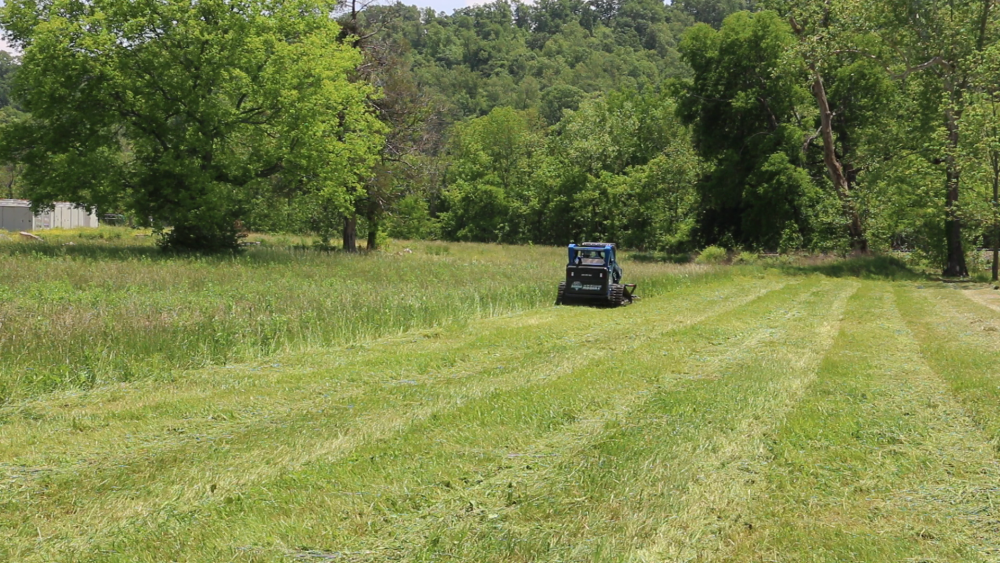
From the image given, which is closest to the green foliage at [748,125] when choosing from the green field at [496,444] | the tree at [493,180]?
the green field at [496,444]

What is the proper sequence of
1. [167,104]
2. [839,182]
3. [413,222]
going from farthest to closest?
1. [413,222]
2. [839,182]
3. [167,104]

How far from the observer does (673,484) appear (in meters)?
5.37

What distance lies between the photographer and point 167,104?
2556cm

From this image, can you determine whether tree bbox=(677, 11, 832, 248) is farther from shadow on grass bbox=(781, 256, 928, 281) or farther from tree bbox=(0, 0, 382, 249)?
tree bbox=(0, 0, 382, 249)

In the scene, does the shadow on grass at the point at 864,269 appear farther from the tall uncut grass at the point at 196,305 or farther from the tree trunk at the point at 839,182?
the tall uncut grass at the point at 196,305

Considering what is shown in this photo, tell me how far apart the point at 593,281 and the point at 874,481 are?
40.9ft

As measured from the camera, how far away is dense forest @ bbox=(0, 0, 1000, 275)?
25.4 m

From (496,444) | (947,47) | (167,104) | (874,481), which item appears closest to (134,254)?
(167,104)

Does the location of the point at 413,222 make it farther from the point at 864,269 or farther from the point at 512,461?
the point at 512,461

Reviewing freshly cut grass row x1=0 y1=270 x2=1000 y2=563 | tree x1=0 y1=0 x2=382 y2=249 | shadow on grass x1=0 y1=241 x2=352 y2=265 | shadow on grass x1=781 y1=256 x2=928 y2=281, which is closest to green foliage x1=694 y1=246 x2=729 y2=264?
shadow on grass x1=781 y1=256 x2=928 y2=281

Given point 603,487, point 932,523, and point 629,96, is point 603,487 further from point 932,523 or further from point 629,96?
point 629,96

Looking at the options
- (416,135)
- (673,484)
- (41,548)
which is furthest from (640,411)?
(416,135)

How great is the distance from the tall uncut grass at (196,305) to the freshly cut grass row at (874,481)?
7.35 meters

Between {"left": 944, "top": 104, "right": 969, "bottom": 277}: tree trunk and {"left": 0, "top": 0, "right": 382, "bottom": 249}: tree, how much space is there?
24838mm
